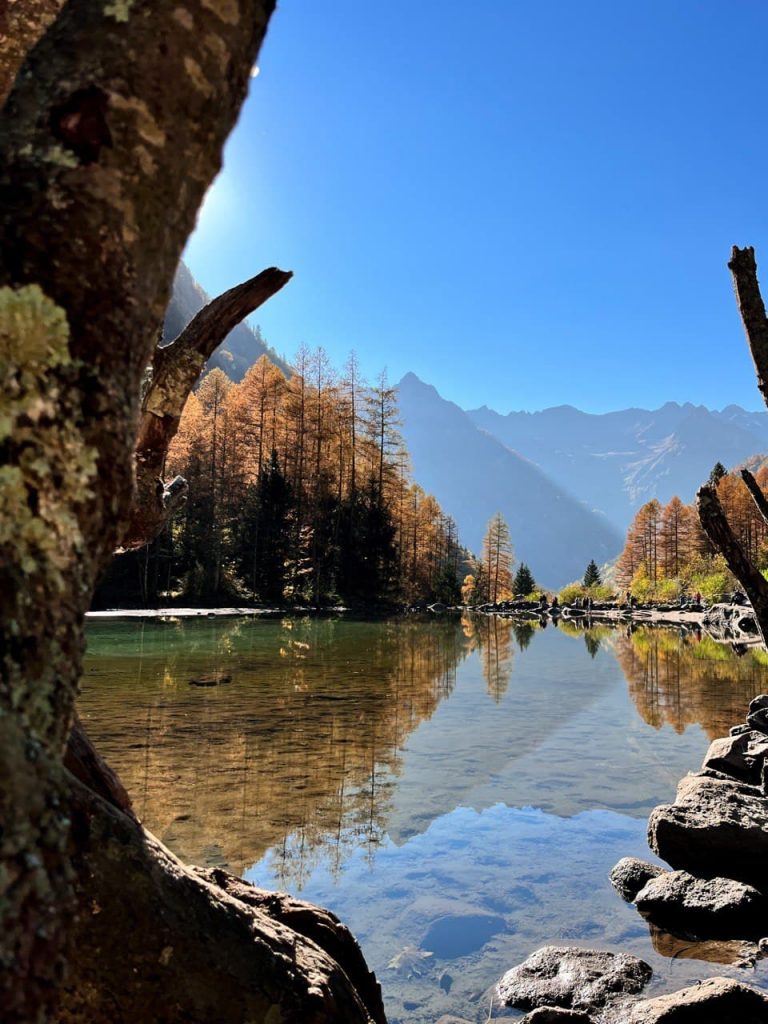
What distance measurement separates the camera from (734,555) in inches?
96.1

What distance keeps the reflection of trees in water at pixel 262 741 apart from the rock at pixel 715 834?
102 inches

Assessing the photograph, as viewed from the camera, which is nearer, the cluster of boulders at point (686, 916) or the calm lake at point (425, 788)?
the cluster of boulders at point (686, 916)

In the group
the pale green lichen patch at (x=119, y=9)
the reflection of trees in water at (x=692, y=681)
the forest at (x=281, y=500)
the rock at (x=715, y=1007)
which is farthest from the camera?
the forest at (x=281, y=500)

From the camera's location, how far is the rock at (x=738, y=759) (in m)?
8.38

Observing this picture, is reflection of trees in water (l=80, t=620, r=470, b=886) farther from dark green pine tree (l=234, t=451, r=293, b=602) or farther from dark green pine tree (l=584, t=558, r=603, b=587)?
dark green pine tree (l=584, t=558, r=603, b=587)

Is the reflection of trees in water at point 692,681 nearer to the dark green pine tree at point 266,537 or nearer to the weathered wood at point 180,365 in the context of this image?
the weathered wood at point 180,365

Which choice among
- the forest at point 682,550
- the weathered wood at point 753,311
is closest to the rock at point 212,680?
the weathered wood at point 753,311

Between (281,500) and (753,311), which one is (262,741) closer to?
(753,311)

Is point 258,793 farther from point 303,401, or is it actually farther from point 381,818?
point 303,401

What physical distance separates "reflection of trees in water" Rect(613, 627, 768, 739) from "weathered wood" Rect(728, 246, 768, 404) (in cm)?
1054

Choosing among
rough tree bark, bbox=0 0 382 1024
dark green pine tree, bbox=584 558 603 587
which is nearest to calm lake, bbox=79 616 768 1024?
rough tree bark, bbox=0 0 382 1024

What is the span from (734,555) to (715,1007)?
253cm

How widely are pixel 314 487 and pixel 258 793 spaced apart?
4144 centimetres

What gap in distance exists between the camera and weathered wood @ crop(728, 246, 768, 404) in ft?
8.09
